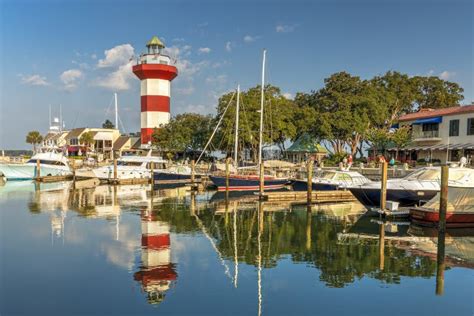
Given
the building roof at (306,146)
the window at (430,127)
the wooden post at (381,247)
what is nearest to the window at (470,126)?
the window at (430,127)

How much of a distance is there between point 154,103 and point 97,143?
2216 cm

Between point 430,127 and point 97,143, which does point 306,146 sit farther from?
point 97,143

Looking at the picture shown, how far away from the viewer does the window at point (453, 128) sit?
4644cm

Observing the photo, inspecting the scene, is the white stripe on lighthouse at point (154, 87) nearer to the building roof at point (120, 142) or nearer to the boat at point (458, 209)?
the building roof at point (120, 142)

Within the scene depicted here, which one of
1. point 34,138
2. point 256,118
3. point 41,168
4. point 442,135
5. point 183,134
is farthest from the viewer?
point 34,138

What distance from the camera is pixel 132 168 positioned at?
49188 mm

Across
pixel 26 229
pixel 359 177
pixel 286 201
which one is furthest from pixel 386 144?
pixel 26 229

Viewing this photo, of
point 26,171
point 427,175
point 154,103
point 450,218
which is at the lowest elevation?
point 26,171

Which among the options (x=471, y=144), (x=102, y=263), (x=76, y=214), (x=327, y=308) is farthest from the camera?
(x=471, y=144)

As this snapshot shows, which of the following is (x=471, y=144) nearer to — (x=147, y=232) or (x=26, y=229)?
(x=147, y=232)

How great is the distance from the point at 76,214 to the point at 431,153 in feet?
132

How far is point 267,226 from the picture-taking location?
22.5 metres

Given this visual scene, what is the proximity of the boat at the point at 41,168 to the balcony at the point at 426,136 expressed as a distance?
42.2m

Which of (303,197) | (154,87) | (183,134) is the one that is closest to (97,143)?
(154,87)
